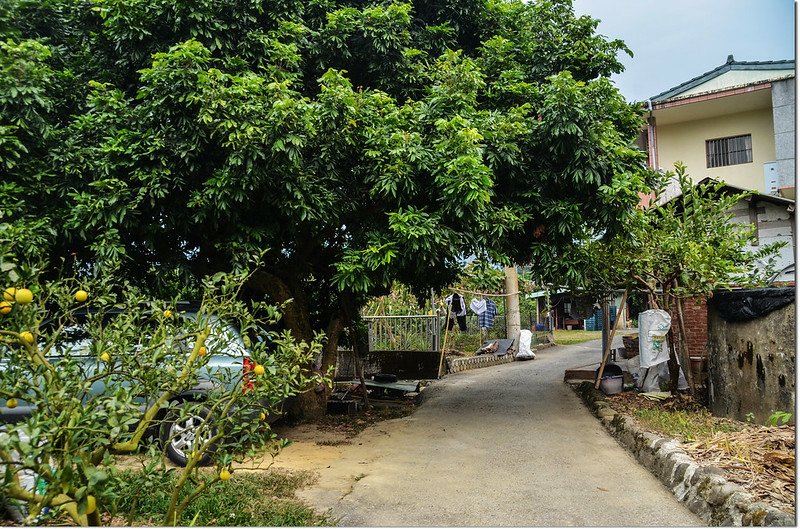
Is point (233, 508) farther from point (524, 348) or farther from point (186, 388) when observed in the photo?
point (524, 348)

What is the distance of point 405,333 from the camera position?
14.4 metres

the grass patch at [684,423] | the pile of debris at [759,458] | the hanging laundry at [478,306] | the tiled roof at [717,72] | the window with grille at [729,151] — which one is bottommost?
the grass patch at [684,423]

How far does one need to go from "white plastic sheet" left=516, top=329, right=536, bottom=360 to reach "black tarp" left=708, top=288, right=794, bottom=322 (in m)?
12.4

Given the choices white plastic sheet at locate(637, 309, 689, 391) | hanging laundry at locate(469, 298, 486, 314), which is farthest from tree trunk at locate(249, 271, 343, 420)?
hanging laundry at locate(469, 298, 486, 314)

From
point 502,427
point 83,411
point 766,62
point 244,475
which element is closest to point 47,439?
point 83,411

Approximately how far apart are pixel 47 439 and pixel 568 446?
5873mm

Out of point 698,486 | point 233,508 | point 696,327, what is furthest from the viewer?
point 696,327

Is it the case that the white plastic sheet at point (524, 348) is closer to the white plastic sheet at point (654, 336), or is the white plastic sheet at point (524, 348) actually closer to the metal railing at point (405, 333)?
the metal railing at point (405, 333)

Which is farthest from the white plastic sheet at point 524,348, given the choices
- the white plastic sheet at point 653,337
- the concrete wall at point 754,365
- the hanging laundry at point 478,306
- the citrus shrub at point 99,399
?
the citrus shrub at point 99,399

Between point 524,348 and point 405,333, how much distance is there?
6695mm

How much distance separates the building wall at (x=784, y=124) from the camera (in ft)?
40.4

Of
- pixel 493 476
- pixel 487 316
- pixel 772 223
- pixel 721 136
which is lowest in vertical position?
pixel 493 476

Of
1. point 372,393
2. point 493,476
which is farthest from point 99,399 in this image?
point 372,393

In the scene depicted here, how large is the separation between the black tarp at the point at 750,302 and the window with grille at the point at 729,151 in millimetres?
8832
